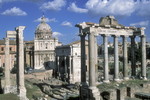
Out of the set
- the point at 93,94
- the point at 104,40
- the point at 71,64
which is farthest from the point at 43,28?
the point at 93,94

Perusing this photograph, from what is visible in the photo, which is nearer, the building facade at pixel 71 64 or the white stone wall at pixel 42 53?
the building facade at pixel 71 64

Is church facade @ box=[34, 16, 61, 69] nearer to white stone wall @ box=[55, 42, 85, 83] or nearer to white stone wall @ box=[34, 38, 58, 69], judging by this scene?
white stone wall @ box=[34, 38, 58, 69]

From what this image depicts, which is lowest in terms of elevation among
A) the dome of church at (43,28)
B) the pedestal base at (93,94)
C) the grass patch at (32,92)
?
the grass patch at (32,92)

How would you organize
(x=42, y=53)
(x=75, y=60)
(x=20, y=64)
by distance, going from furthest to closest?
(x=42, y=53) → (x=75, y=60) → (x=20, y=64)

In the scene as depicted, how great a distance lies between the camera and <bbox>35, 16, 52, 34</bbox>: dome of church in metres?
75.9

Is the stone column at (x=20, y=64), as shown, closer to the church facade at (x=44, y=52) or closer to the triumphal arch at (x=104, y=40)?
the triumphal arch at (x=104, y=40)

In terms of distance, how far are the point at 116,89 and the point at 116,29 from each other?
290 inches

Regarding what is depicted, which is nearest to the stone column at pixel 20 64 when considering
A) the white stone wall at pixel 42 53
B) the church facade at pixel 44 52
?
the church facade at pixel 44 52

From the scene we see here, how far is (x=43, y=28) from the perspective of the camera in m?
76.5

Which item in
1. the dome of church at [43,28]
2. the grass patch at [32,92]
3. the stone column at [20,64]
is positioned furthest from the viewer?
the dome of church at [43,28]

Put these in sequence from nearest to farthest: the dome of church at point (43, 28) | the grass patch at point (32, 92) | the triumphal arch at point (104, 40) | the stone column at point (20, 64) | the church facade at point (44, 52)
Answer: the triumphal arch at point (104, 40)
the stone column at point (20, 64)
the grass patch at point (32, 92)
the church facade at point (44, 52)
the dome of church at point (43, 28)

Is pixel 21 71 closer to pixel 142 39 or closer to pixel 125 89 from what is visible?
pixel 125 89

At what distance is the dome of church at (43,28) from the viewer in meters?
75.9

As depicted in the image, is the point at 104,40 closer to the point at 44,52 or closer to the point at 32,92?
the point at 32,92
